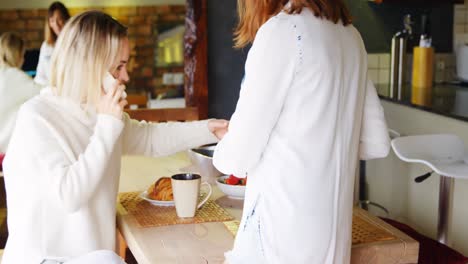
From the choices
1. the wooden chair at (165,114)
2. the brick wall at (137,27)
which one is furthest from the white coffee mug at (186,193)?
the brick wall at (137,27)

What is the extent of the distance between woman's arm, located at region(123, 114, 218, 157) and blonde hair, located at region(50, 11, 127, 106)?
0.34 m

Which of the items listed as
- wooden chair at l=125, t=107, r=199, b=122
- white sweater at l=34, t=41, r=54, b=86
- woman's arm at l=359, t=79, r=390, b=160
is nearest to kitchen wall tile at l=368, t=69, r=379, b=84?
wooden chair at l=125, t=107, r=199, b=122

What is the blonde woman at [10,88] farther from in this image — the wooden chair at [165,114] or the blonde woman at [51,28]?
the wooden chair at [165,114]

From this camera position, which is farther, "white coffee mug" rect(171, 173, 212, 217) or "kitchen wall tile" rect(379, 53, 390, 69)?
"kitchen wall tile" rect(379, 53, 390, 69)

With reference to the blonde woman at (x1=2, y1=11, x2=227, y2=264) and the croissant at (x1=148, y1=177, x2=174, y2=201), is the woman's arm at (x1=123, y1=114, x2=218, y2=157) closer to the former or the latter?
the croissant at (x1=148, y1=177, x2=174, y2=201)

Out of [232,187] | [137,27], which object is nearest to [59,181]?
[232,187]

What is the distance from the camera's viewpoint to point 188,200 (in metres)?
1.77

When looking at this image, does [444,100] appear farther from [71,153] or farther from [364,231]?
[71,153]

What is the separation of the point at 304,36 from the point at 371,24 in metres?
3.16

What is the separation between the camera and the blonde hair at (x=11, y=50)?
Answer: 460cm

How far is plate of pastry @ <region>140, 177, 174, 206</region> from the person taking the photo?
74.9 inches

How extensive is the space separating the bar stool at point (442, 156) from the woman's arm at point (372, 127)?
121 centimetres

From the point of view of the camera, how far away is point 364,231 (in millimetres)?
1679

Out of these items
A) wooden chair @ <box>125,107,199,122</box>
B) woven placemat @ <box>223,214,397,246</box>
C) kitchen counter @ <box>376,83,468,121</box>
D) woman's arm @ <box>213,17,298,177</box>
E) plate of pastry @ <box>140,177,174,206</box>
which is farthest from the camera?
wooden chair @ <box>125,107,199,122</box>
